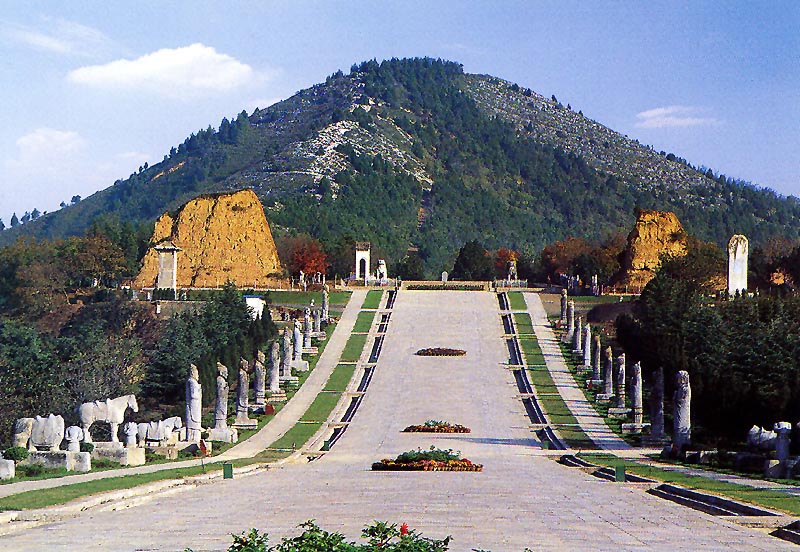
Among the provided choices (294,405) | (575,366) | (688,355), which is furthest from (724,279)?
(294,405)

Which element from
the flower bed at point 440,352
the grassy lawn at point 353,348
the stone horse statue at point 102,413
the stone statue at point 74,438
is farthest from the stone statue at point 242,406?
the flower bed at point 440,352

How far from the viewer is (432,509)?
1758 centimetres

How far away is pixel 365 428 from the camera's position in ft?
132

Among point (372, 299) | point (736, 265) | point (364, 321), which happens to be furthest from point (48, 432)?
point (372, 299)

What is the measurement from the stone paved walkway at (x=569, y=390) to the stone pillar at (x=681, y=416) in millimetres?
1208

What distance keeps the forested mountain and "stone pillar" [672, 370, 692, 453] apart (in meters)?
89.6

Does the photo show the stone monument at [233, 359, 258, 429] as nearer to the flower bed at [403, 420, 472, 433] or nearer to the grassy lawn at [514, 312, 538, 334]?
the flower bed at [403, 420, 472, 433]

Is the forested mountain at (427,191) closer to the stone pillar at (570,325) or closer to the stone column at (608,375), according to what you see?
the stone pillar at (570,325)

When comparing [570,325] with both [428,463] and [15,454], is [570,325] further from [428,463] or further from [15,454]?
[15,454]

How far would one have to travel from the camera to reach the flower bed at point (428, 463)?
27.5 metres

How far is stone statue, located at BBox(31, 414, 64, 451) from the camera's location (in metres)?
26.7

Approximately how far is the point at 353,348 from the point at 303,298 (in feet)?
52.2

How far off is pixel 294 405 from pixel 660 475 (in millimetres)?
21216

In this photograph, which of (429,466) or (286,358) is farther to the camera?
(286,358)
